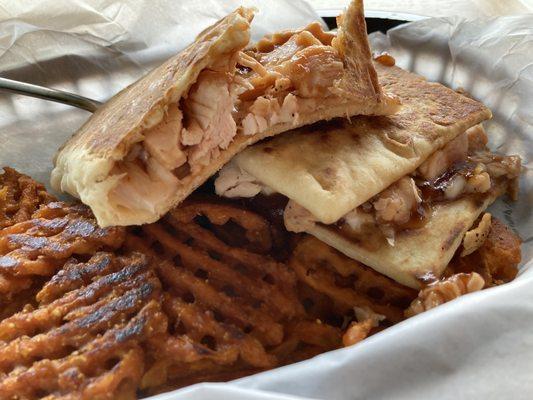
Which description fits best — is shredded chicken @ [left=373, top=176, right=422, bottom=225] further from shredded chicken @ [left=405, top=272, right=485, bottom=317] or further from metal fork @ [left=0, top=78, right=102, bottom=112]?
metal fork @ [left=0, top=78, right=102, bottom=112]

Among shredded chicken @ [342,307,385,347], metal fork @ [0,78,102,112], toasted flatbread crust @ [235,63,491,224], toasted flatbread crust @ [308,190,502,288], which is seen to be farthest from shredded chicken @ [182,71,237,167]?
metal fork @ [0,78,102,112]

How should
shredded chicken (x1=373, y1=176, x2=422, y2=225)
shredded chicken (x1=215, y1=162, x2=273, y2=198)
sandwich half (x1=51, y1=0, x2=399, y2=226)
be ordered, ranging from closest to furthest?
sandwich half (x1=51, y1=0, x2=399, y2=226) < shredded chicken (x1=373, y1=176, x2=422, y2=225) < shredded chicken (x1=215, y1=162, x2=273, y2=198)

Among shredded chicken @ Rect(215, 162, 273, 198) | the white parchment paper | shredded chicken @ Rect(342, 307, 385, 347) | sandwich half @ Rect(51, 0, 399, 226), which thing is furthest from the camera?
shredded chicken @ Rect(215, 162, 273, 198)

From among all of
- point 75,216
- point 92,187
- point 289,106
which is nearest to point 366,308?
point 289,106

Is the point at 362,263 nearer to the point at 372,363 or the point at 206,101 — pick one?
the point at 372,363

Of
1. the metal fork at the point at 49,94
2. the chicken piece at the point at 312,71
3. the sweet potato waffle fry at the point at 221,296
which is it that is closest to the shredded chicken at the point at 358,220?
the sweet potato waffle fry at the point at 221,296

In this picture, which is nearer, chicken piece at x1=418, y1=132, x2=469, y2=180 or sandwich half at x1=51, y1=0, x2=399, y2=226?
sandwich half at x1=51, y1=0, x2=399, y2=226

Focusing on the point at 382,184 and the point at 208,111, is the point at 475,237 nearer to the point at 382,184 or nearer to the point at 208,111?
the point at 382,184
